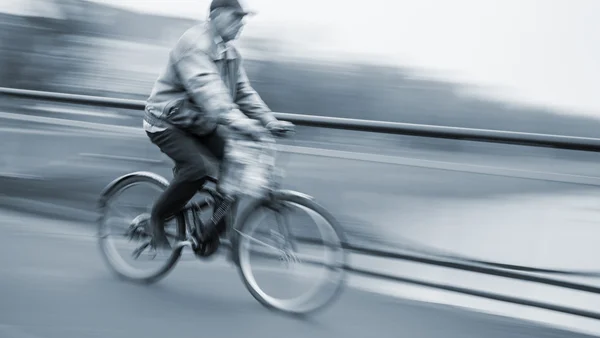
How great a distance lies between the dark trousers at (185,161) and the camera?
3.91 metres

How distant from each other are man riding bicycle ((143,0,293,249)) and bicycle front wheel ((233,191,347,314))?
21cm

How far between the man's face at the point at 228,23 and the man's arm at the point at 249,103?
13.2 inches

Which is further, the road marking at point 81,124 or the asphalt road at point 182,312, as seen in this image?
the road marking at point 81,124

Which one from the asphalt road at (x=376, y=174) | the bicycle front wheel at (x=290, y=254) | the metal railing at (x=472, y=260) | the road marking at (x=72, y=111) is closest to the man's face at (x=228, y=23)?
the bicycle front wheel at (x=290, y=254)

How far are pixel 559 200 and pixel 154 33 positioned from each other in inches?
177

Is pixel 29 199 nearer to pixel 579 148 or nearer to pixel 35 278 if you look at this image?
pixel 35 278

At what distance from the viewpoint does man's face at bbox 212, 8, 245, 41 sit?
12.3ft

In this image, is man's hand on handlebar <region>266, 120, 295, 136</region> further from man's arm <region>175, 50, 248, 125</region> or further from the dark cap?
the dark cap

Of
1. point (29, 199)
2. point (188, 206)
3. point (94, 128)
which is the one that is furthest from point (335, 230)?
point (29, 199)

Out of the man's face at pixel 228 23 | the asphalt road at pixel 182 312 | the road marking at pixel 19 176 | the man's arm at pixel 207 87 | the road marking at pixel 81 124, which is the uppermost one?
the man's face at pixel 228 23

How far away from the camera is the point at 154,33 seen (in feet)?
24.0

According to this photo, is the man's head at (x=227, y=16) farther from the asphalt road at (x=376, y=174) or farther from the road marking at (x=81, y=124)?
the road marking at (x=81, y=124)

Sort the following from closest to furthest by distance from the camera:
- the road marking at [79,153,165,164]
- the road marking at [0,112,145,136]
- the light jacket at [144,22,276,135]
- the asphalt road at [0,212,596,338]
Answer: the asphalt road at [0,212,596,338] → the light jacket at [144,22,276,135] → the road marking at [79,153,165,164] → the road marking at [0,112,145,136]

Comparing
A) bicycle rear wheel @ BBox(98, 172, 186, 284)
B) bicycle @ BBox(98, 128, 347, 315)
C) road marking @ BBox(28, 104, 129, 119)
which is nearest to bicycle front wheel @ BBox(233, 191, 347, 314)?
bicycle @ BBox(98, 128, 347, 315)
